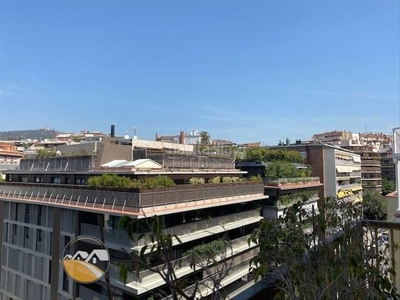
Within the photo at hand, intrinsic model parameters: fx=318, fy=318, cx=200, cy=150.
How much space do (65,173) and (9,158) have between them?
1001 inches

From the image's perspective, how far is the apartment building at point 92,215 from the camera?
10.6 metres

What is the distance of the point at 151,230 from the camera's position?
106 centimetres

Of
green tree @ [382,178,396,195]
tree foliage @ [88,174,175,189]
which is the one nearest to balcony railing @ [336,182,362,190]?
green tree @ [382,178,396,195]

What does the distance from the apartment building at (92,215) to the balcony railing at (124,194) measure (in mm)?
31

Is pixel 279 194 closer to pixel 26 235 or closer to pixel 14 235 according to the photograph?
pixel 26 235

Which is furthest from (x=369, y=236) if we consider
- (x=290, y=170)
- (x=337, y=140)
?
(x=337, y=140)

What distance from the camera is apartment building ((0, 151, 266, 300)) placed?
10.6 meters

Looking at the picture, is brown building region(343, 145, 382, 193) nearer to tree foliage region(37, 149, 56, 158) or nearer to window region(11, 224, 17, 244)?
tree foliage region(37, 149, 56, 158)

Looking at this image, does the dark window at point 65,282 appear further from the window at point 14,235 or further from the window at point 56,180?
the window at point 14,235

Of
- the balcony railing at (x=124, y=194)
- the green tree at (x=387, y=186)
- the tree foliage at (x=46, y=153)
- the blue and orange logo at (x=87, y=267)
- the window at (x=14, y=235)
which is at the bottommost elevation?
the window at (x=14, y=235)

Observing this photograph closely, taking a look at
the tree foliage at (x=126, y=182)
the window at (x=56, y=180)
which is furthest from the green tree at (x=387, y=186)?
the window at (x=56, y=180)

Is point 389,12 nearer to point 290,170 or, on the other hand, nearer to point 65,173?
point 65,173

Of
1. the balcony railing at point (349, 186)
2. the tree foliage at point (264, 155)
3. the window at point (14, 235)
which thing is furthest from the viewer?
the balcony railing at point (349, 186)

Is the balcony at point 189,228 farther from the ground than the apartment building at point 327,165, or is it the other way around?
the apartment building at point 327,165
